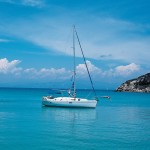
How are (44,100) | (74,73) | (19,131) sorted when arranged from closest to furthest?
1. (19,131)
2. (74,73)
3. (44,100)

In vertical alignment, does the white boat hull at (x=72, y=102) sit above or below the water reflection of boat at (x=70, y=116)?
above

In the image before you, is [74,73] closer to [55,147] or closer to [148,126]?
[148,126]

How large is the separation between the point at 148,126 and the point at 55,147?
716 inches

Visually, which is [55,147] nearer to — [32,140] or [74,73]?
[32,140]

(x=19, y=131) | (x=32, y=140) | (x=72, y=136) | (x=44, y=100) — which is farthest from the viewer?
(x=44, y=100)

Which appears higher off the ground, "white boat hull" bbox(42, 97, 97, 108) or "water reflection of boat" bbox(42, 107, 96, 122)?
"white boat hull" bbox(42, 97, 97, 108)

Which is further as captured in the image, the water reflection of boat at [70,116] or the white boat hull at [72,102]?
the white boat hull at [72,102]

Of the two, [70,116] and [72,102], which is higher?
[72,102]

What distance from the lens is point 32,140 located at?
30.3 m

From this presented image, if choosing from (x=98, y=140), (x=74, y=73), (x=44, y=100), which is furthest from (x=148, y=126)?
(x=44, y=100)

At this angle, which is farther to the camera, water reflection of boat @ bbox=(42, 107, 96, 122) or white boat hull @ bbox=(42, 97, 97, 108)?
white boat hull @ bbox=(42, 97, 97, 108)

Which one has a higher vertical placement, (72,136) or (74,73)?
(74,73)

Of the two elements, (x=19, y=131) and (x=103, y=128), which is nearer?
(x=19, y=131)

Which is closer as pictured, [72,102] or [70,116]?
[70,116]
